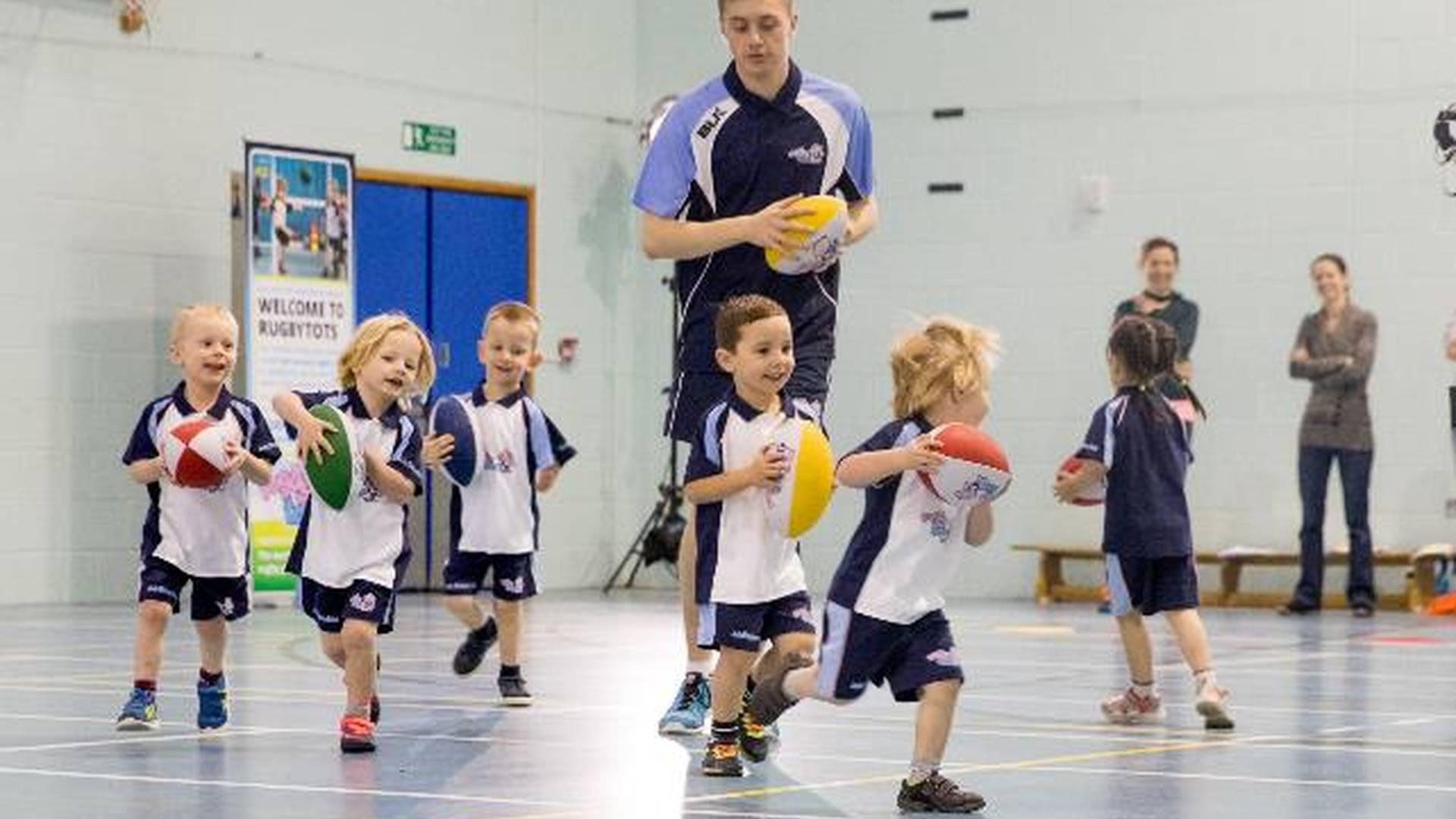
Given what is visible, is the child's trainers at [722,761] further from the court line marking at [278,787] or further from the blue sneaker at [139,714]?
the blue sneaker at [139,714]

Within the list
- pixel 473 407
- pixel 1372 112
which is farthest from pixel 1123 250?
pixel 473 407

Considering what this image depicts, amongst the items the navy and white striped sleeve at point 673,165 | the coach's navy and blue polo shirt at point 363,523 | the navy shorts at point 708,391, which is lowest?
the coach's navy and blue polo shirt at point 363,523

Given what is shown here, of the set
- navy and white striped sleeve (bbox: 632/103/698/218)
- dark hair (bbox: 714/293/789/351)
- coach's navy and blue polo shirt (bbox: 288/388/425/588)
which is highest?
navy and white striped sleeve (bbox: 632/103/698/218)

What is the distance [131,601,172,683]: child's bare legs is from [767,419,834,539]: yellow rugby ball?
245 cm

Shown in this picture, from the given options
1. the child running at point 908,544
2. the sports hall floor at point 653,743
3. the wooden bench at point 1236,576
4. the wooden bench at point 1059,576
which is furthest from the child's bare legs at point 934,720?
the wooden bench at point 1059,576

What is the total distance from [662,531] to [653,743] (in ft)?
38.7

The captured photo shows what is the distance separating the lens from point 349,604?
835 centimetres

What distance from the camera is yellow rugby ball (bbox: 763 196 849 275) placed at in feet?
25.3

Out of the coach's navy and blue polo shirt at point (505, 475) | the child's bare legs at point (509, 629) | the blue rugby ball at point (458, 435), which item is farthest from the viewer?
the coach's navy and blue polo shirt at point (505, 475)

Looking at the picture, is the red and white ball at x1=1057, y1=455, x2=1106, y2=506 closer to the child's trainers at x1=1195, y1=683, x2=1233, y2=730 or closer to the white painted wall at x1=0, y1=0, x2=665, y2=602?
the child's trainers at x1=1195, y1=683, x2=1233, y2=730

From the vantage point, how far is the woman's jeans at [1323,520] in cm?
1725

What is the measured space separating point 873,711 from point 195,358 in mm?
2549

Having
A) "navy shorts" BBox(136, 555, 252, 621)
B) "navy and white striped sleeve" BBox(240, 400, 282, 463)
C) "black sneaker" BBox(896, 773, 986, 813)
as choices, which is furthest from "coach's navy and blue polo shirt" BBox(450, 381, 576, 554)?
"black sneaker" BBox(896, 773, 986, 813)

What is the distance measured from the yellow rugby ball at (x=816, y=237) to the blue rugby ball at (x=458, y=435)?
2.53 meters
